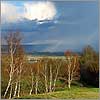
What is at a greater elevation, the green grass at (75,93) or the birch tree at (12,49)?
the birch tree at (12,49)

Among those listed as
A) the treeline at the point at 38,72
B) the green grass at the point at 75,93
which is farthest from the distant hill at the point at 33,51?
the green grass at the point at 75,93

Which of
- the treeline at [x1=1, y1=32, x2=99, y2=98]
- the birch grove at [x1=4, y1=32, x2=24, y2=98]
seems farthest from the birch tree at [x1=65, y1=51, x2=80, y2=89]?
the birch grove at [x1=4, y1=32, x2=24, y2=98]

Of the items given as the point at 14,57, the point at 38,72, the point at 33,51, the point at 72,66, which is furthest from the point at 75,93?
the point at 14,57

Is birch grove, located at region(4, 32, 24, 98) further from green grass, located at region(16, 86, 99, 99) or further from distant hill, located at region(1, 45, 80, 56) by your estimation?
green grass, located at region(16, 86, 99, 99)

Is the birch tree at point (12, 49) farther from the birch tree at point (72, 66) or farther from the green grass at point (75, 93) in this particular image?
the birch tree at point (72, 66)

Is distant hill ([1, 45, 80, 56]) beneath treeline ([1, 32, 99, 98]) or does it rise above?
above

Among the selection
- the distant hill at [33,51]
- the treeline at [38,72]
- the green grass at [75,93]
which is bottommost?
the green grass at [75,93]

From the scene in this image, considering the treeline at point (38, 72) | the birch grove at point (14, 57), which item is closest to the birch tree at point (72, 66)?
the treeline at point (38, 72)

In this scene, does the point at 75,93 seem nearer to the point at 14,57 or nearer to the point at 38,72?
the point at 38,72

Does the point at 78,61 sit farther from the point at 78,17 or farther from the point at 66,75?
the point at 78,17
